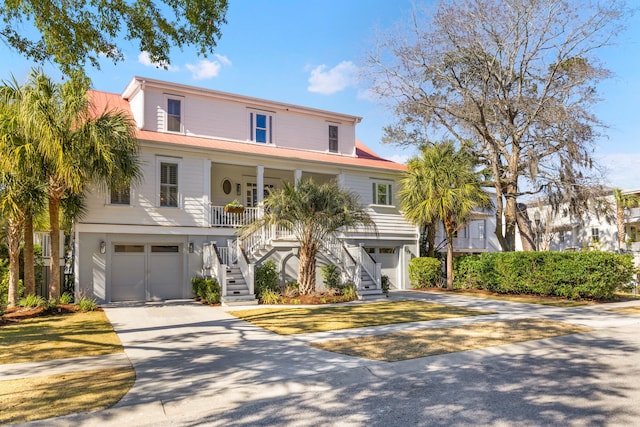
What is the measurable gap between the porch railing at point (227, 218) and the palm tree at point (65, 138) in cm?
451

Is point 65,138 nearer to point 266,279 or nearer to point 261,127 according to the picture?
point 266,279

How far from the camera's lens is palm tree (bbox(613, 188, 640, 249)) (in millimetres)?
29500

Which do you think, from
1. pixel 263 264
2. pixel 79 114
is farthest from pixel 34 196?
pixel 263 264

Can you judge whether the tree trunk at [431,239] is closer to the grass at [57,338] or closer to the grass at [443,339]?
the grass at [443,339]

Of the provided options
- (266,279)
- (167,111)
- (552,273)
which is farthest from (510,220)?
(167,111)

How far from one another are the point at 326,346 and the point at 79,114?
976 centimetres

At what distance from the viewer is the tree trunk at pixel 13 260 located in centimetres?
1321

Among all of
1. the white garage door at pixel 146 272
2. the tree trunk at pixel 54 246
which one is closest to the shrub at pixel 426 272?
the white garage door at pixel 146 272

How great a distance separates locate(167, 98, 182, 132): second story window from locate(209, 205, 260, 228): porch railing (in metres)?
3.74

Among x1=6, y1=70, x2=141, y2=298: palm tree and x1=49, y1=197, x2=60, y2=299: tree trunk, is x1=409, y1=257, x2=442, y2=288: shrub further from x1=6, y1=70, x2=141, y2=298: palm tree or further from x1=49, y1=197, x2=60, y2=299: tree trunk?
x1=49, y1=197, x2=60, y2=299: tree trunk

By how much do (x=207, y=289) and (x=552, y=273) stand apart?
12410mm

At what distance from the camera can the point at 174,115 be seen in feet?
61.3

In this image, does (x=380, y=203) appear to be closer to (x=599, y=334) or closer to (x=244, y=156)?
(x=244, y=156)

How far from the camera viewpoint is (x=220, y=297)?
1513 cm
